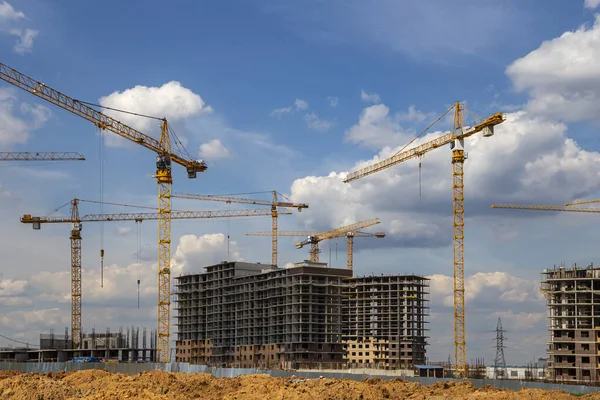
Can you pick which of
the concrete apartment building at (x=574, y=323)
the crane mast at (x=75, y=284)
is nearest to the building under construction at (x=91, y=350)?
the crane mast at (x=75, y=284)

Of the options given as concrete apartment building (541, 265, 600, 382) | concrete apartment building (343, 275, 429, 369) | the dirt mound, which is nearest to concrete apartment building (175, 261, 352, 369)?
concrete apartment building (343, 275, 429, 369)

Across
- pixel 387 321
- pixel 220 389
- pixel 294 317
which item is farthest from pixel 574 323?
pixel 220 389

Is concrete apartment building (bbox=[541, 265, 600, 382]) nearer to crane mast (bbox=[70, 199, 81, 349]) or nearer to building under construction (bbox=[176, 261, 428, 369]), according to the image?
building under construction (bbox=[176, 261, 428, 369])

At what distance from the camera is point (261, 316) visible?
153m

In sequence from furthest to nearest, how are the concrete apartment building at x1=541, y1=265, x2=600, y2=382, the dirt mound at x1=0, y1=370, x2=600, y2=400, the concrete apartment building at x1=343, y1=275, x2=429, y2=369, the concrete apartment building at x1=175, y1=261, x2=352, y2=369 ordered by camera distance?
the concrete apartment building at x1=343, y1=275, x2=429, y2=369
the concrete apartment building at x1=175, y1=261, x2=352, y2=369
the concrete apartment building at x1=541, y1=265, x2=600, y2=382
the dirt mound at x1=0, y1=370, x2=600, y2=400

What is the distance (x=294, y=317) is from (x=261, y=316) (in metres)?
14.8

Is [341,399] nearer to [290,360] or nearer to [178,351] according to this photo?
[290,360]

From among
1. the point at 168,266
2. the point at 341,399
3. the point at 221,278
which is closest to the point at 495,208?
the point at 221,278

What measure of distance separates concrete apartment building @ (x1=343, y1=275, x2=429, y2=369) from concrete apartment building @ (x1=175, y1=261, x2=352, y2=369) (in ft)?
85.7

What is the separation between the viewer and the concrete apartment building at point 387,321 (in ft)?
569

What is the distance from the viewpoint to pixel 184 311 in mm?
179375

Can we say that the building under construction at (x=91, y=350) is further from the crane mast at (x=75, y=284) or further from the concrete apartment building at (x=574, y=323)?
the concrete apartment building at (x=574, y=323)

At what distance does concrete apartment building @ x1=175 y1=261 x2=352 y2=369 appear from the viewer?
458ft

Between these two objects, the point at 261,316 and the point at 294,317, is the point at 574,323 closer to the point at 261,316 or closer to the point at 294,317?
the point at 294,317
